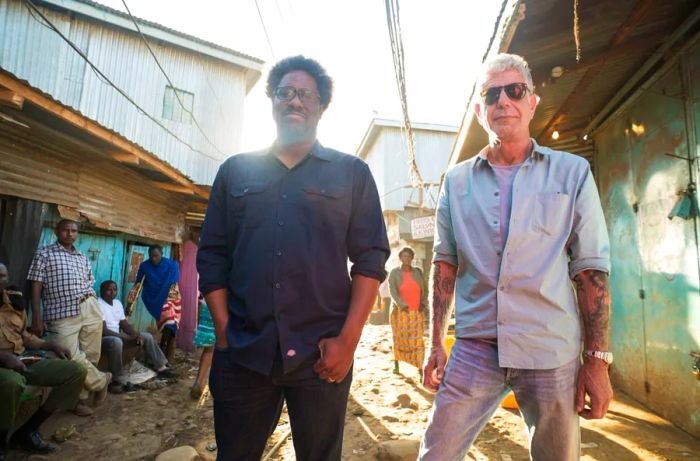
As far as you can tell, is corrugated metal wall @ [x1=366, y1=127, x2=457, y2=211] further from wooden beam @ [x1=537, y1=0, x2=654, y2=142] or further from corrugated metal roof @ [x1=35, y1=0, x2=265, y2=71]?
wooden beam @ [x1=537, y1=0, x2=654, y2=142]

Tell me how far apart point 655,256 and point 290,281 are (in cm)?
441

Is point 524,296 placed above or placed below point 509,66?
below

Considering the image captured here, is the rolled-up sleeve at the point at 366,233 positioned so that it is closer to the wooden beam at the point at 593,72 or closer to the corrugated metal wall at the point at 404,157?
the wooden beam at the point at 593,72

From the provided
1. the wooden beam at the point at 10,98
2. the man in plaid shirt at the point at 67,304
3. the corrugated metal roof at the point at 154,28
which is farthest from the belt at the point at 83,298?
the corrugated metal roof at the point at 154,28

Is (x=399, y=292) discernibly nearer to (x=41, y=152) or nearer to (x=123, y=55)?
(x=41, y=152)

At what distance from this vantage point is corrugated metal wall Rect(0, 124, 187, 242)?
14.6ft

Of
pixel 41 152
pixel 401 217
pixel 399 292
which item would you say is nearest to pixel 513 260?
pixel 399 292

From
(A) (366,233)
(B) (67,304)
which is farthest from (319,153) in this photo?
(B) (67,304)

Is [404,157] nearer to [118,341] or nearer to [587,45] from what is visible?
[587,45]

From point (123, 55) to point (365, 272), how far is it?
39.1 feet

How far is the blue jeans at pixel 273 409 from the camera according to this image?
1397mm

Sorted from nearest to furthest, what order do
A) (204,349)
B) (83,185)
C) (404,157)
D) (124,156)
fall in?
(204,349)
(124,156)
(83,185)
(404,157)

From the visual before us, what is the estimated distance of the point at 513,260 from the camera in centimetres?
157

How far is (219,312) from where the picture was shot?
1.52 m
